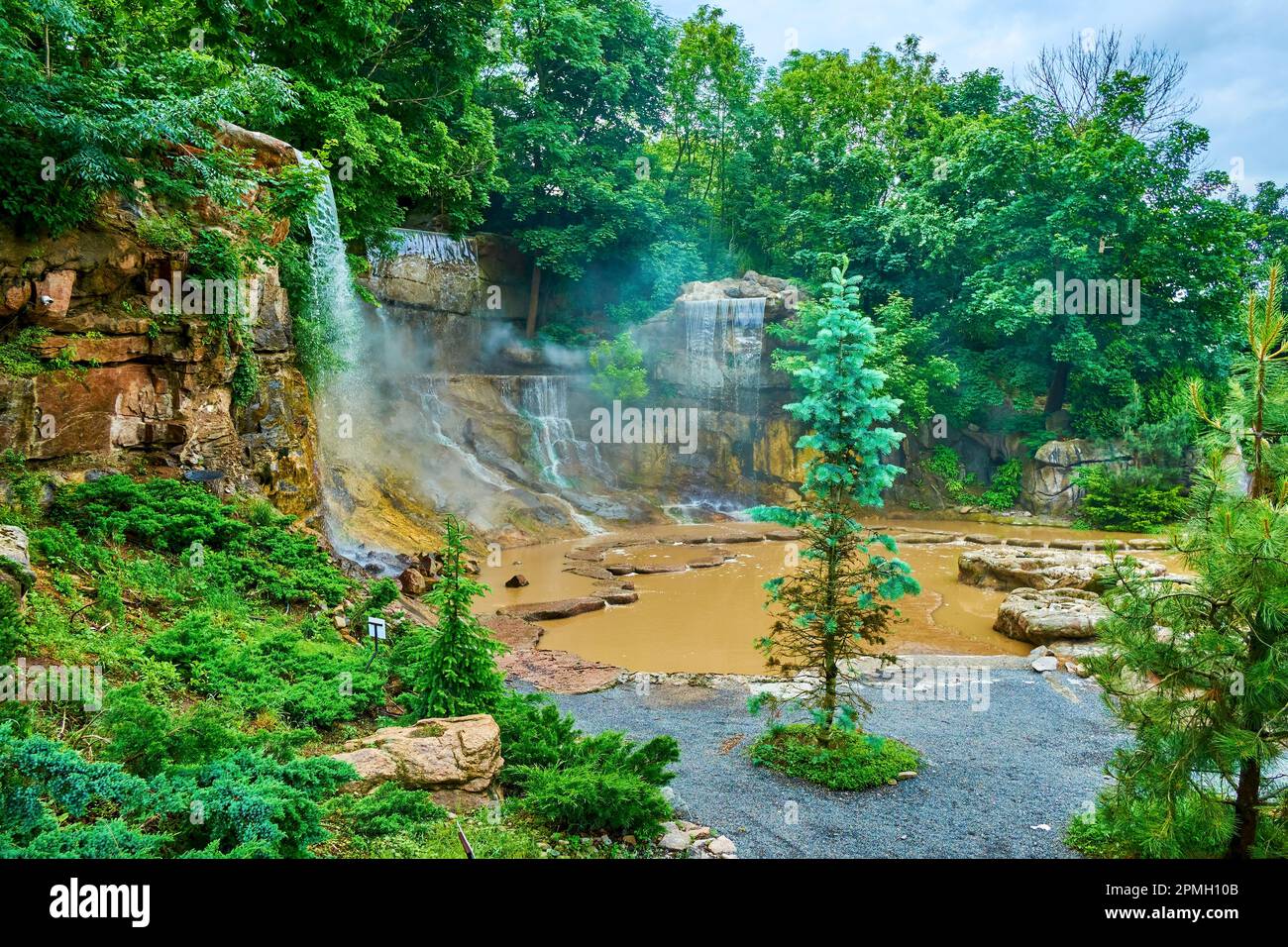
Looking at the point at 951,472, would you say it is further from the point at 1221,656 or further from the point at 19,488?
the point at 19,488

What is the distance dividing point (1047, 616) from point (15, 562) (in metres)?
11.1

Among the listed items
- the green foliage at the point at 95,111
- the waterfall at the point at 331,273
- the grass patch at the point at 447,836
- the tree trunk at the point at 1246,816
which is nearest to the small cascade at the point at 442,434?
the waterfall at the point at 331,273

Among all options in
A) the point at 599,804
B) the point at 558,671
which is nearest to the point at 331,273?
the point at 558,671

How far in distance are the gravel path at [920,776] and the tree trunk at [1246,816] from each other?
29.9 inches

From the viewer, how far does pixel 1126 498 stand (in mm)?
20875

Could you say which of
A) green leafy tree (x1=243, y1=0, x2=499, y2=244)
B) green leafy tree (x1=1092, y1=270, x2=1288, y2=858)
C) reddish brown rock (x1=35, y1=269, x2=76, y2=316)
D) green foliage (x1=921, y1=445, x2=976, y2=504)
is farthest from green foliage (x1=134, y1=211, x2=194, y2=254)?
green foliage (x1=921, y1=445, x2=976, y2=504)

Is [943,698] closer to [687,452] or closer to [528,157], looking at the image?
[687,452]

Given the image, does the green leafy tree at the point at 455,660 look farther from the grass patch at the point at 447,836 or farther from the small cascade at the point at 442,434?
the small cascade at the point at 442,434

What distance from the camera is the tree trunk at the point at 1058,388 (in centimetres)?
2470

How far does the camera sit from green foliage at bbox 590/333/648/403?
23156mm

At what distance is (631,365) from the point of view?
77.5ft

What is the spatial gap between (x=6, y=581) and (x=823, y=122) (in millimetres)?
29533

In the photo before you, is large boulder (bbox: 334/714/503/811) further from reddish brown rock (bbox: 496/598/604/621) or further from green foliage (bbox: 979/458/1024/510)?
green foliage (bbox: 979/458/1024/510)

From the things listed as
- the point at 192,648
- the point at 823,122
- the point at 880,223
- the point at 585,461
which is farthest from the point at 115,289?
the point at 823,122
